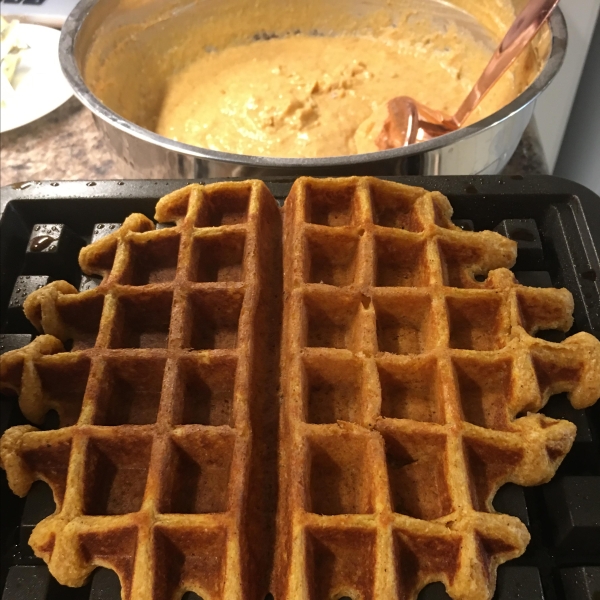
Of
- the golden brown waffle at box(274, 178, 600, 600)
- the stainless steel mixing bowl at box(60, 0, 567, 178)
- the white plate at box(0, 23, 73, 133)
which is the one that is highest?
the stainless steel mixing bowl at box(60, 0, 567, 178)

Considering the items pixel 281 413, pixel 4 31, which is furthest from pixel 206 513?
pixel 4 31

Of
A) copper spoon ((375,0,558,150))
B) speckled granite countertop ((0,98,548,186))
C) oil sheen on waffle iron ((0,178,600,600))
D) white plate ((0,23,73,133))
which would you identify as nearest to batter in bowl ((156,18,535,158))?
copper spoon ((375,0,558,150))

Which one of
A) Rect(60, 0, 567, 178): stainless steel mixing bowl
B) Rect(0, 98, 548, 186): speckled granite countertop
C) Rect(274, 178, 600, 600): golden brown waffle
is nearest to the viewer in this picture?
Rect(274, 178, 600, 600): golden brown waffle

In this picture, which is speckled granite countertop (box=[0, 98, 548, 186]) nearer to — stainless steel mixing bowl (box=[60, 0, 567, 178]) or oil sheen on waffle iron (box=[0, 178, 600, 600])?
stainless steel mixing bowl (box=[60, 0, 567, 178])

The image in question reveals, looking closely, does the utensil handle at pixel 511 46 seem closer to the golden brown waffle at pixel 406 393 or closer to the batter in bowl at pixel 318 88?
the batter in bowl at pixel 318 88

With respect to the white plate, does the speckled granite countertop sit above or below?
below

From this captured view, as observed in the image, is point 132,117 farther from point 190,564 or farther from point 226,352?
point 190,564

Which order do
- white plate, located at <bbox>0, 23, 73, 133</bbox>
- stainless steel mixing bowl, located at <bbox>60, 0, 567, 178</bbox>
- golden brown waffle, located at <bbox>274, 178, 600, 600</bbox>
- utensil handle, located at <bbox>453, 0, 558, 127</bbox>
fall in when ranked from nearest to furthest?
golden brown waffle, located at <bbox>274, 178, 600, 600</bbox> < stainless steel mixing bowl, located at <bbox>60, 0, 567, 178</bbox> < utensil handle, located at <bbox>453, 0, 558, 127</bbox> < white plate, located at <bbox>0, 23, 73, 133</bbox>

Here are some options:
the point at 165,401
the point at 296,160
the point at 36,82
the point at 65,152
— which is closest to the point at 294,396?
the point at 165,401

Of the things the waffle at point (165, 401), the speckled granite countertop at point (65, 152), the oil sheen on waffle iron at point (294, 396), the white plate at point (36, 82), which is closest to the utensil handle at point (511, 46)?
the speckled granite countertop at point (65, 152)
